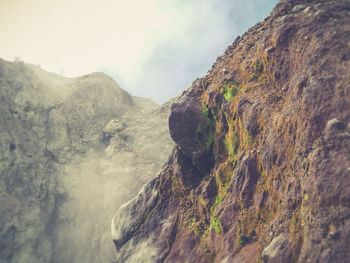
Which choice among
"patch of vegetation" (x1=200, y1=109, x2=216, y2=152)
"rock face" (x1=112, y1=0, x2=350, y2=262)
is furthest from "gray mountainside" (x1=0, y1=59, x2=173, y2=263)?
"patch of vegetation" (x1=200, y1=109, x2=216, y2=152)

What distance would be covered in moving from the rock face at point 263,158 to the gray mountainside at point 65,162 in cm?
1704

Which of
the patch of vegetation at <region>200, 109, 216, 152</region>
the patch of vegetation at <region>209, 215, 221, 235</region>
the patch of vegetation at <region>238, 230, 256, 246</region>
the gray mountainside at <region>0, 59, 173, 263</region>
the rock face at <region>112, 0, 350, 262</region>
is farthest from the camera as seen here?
the gray mountainside at <region>0, 59, 173, 263</region>

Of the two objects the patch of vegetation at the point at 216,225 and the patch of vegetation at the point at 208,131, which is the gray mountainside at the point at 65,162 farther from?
the patch of vegetation at the point at 216,225

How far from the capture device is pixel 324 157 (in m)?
6.00

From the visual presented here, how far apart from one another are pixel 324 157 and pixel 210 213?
5674 millimetres

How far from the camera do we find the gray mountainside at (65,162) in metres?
27.3

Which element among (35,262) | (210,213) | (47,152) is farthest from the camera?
(47,152)

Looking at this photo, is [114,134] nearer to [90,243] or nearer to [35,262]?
[90,243]

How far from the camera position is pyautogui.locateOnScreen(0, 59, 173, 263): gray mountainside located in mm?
27281

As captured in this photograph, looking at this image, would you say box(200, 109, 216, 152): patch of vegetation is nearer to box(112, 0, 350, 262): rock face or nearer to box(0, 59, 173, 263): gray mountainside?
box(112, 0, 350, 262): rock face

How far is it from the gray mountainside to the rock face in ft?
55.9

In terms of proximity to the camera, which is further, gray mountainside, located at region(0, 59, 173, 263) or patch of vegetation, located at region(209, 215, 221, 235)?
gray mountainside, located at region(0, 59, 173, 263)

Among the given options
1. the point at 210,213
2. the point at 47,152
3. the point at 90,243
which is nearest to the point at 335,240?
the point at 210,213

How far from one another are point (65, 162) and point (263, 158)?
3311 centimetres
